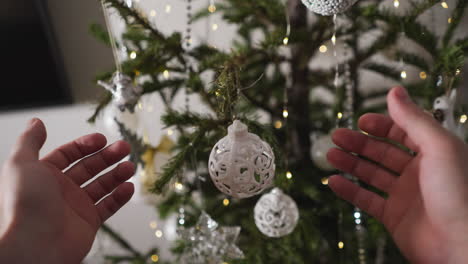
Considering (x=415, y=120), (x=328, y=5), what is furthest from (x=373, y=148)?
(x=328, y=5)

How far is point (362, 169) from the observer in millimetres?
706

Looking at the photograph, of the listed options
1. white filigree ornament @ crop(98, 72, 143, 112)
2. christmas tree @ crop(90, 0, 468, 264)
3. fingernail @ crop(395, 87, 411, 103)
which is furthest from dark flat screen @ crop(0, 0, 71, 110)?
fingernail @ crop(395, 87, 411, 103)

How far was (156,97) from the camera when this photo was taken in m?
1.33

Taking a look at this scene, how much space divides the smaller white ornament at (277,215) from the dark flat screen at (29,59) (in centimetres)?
102

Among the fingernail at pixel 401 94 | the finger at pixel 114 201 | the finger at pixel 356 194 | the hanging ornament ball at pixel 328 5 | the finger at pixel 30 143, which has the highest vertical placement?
the hanging ornament ball at pixel 328 5

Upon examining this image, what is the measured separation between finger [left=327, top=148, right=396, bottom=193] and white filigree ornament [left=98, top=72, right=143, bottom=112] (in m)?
0.38

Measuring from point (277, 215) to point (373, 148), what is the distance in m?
0.22

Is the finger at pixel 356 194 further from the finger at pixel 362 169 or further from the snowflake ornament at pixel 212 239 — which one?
the snowflake ornament at pixel 212 239

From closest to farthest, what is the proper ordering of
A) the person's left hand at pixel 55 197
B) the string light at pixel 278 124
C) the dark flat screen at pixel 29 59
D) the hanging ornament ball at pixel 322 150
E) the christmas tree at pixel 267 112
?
the person's left hand at pixel 55 197 → the christmas tree at pixel 267 112 → the hanging ornament ball at pixel 322 150 → the string light at pixel 278 124 → the dark flat screen at pixel 29 59

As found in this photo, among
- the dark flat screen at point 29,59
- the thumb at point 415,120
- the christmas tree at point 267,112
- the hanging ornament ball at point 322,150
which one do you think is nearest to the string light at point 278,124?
the christmas tree at point 267,112

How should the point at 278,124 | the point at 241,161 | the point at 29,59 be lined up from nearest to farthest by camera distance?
1. the point at 241,161
2. the point at 278,124
3. the point at 29,59

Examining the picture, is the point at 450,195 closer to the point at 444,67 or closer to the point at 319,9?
the point at 444,67

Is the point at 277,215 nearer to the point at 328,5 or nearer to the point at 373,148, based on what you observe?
the point at 373,148

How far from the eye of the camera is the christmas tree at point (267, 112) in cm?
59
